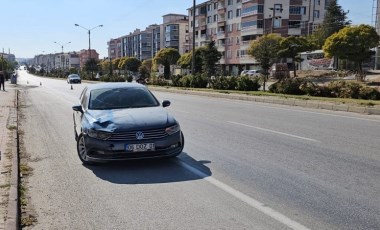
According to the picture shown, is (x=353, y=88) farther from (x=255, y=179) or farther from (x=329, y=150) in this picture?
(x=255, y=179)

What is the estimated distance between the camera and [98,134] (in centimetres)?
748

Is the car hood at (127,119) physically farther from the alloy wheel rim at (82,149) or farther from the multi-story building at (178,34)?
the multi-story building at (178,34)

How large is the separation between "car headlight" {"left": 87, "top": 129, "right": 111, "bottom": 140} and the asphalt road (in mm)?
617

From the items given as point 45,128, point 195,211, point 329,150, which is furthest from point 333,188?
point 45,128

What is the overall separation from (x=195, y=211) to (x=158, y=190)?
3.55 ft

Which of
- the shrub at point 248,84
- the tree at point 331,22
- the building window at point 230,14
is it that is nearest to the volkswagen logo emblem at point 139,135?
the shrub at point 248,84

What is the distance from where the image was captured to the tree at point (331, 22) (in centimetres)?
8481

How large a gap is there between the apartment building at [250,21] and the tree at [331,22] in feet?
11.2

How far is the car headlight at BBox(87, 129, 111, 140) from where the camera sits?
7396mm

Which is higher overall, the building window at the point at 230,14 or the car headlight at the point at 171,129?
the building window at the point at 230,14

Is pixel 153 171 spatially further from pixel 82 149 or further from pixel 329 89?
pixel 329 89

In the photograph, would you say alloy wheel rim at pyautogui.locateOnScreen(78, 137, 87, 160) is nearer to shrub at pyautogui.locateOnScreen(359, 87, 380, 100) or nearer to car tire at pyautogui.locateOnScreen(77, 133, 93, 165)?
car tire at pyautogui.locateOnScreen(77, 133, 93, 165)

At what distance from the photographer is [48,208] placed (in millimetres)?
5602

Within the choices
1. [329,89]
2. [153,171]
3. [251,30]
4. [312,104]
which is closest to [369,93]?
[329,89]
